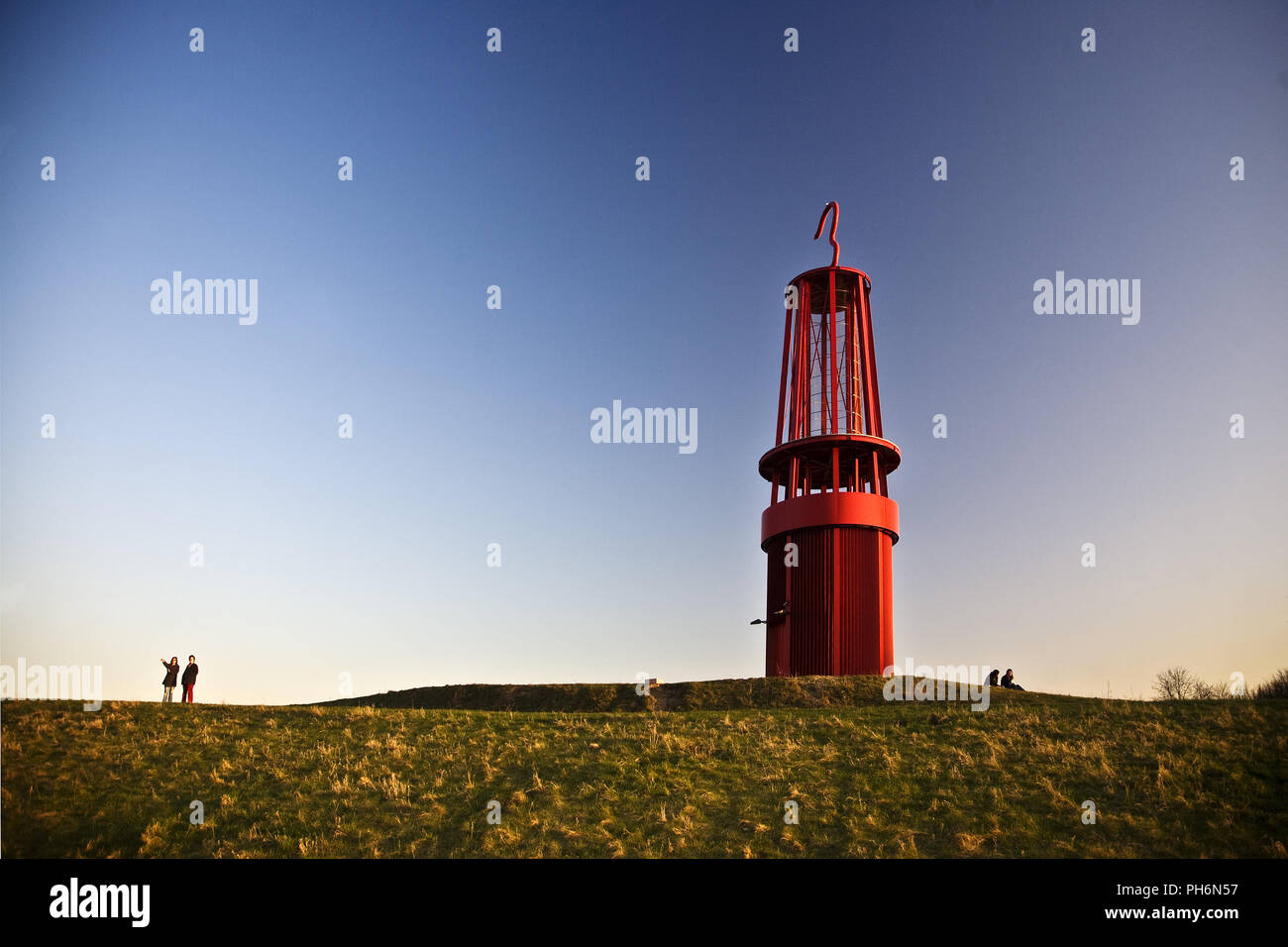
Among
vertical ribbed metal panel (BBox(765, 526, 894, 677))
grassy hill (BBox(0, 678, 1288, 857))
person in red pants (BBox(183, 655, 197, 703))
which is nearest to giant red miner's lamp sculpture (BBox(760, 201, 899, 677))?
vertical ribbed metal panel (BBox(765, 526, 894, 677))

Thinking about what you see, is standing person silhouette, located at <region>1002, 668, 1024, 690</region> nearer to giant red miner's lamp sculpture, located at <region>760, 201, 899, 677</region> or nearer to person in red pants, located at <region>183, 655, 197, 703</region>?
giant red miner's lamp sculpture, located at <region>760, 201, 899, 677</region>

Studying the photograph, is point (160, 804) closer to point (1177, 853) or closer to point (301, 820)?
point (301, 820)

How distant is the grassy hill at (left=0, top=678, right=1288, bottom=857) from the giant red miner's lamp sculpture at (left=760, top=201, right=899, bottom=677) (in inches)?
318

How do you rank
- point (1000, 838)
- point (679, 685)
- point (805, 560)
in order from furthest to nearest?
point (805, 560) → point (679, 685) → point (1000, 838)

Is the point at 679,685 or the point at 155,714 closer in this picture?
the point at 155,714

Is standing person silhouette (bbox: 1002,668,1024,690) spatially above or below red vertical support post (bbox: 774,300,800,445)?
below

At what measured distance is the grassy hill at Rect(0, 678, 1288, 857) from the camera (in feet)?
48.2

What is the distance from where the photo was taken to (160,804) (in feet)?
55.0

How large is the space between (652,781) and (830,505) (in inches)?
645

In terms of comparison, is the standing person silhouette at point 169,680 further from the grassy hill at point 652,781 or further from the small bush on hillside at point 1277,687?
the small bush on hillside at point 1277,687

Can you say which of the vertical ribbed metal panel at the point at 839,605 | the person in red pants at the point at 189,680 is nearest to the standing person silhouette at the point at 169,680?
the person in red pants at the point at 189,680

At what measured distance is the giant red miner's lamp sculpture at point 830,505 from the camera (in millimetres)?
31000
